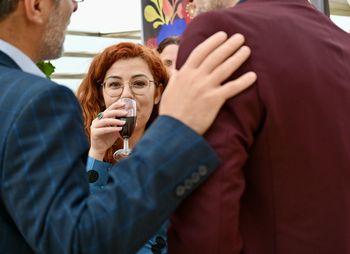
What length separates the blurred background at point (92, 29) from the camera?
682 cm

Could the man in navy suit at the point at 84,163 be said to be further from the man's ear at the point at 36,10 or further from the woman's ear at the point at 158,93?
the woman's ear at the point at 158,93

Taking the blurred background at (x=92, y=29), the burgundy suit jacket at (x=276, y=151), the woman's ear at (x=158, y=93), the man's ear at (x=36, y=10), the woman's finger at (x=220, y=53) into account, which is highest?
the man's ear at (x=36, y=10)

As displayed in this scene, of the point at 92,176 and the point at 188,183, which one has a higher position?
the point at 188,183

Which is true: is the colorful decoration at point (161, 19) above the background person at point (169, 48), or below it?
above

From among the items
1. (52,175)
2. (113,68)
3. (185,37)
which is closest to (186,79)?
(185,37)

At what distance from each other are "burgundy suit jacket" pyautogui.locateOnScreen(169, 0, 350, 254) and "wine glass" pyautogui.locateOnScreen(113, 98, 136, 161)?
105cm

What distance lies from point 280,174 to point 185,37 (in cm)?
33

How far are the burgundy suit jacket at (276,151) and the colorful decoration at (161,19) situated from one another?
2.51 metres

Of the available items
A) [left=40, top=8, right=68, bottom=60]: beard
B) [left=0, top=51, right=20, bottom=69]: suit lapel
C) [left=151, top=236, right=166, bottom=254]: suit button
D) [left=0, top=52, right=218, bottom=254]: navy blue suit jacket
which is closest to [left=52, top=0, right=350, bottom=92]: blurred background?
[left=151, top=236, right=166, bottom=254]: suit button

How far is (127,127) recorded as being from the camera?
89.8 inches

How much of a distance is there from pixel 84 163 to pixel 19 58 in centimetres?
26

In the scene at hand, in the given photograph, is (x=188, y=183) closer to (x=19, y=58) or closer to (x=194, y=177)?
(x=194, y=177)

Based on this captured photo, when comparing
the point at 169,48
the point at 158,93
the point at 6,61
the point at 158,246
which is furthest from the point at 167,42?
the point at 6,61

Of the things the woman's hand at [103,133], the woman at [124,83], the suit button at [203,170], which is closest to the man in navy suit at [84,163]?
the suit button at [203,170]
